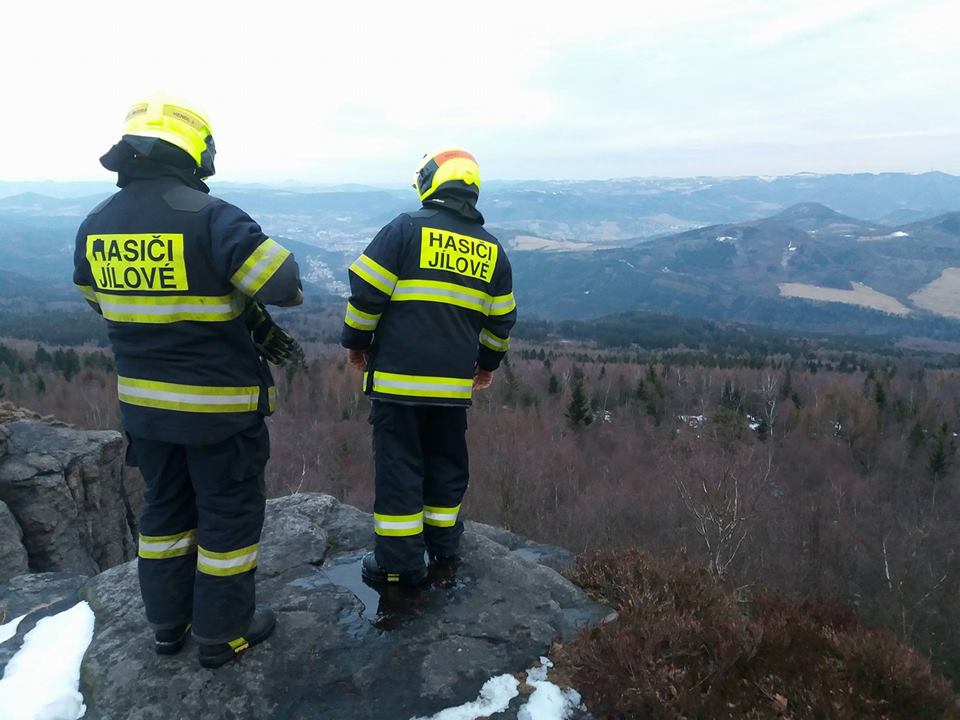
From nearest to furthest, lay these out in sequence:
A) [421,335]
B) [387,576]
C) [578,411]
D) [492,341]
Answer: [421,335] → [387,576] → [492,341] → [578,411]

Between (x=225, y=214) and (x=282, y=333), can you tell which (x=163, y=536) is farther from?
(x=225, y=214)

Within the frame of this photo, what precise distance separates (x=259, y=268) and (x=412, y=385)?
4.68ft

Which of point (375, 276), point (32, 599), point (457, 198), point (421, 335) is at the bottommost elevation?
point (32, 599)

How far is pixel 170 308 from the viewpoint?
3510 mm

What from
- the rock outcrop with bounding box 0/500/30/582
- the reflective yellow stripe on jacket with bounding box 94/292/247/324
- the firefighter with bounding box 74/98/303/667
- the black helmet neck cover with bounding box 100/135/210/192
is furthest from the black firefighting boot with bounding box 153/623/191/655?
the rock outcrop with bounding box 0/500/30/582

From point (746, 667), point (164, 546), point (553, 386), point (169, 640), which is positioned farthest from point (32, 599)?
point (553, 386)

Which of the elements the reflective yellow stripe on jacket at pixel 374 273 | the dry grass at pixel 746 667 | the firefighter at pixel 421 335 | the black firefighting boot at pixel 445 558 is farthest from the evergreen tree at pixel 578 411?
→ the reflective yellow stripe on jacket at pixel 374 273

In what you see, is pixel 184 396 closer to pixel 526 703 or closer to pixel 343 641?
pixel 343 641

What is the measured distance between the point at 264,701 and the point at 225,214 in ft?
8.95

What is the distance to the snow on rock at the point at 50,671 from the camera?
3604 mm

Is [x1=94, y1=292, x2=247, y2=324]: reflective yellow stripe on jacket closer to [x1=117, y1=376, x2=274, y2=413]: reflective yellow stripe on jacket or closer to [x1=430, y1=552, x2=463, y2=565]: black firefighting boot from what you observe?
[x1=117, y1=376, x2=274, y2=413]: reflective yellow stripe on jacket

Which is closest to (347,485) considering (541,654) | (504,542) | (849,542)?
(849,542)

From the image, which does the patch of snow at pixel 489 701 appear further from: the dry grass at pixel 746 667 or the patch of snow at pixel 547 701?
the dry grass at pixel 746 667

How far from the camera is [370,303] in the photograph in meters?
4.38
